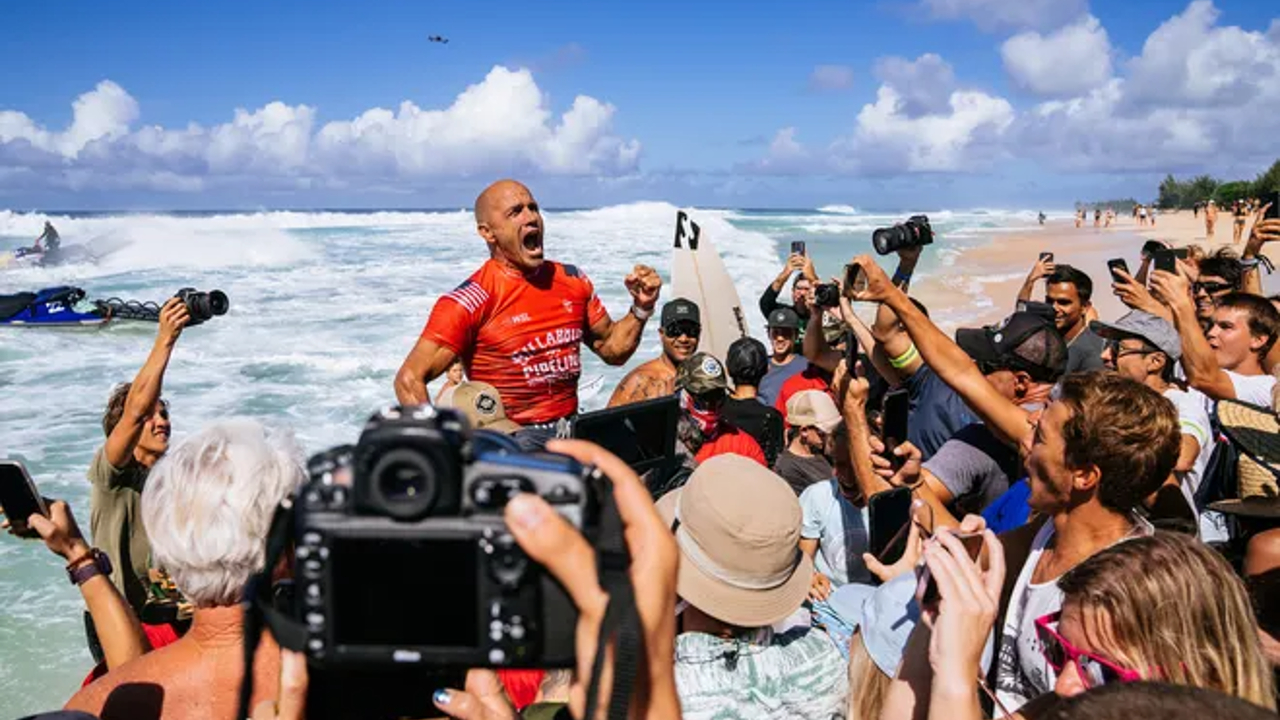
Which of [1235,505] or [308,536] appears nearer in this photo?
[308,536]

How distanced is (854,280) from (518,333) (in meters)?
1.39

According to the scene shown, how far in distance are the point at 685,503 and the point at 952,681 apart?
26.6 inches

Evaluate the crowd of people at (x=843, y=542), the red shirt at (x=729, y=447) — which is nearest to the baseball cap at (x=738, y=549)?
the crowd of people at (x=843, y=542)

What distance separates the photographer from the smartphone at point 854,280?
3.21 m

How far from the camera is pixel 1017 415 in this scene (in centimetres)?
287

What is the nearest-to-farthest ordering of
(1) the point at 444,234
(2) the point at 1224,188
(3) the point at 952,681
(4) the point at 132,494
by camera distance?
(3) the point at 952,681, (4) the point at 132,494, (1) the point at 444,234, (2) the point at 1224,188

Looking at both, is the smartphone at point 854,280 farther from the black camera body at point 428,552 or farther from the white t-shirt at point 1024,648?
the black camera body at point 428,552

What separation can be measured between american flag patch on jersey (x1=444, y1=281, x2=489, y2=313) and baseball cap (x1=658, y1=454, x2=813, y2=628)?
1.92 metres

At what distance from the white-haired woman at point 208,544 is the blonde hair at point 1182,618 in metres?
1.59

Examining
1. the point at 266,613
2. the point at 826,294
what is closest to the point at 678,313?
the point at 826,294

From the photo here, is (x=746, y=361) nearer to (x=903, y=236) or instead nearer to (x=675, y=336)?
(x=675, y=336)

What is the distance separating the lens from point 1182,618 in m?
1.71

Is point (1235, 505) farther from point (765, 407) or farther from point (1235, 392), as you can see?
point (765, 407)

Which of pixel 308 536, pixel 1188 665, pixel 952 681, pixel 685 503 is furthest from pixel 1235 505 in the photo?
pixel 308 536
